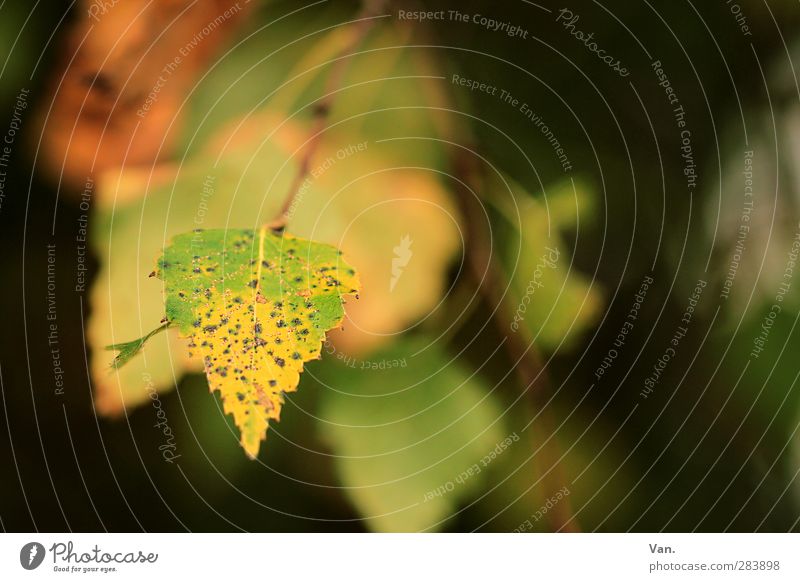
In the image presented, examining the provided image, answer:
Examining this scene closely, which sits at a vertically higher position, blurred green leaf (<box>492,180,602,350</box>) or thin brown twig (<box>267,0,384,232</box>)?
thin brown twig (<box>267,0,384,232</box>)

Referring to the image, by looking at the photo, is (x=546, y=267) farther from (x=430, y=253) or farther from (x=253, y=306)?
(x=253, y=306)

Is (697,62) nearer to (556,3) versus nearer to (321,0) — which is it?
(556,3)

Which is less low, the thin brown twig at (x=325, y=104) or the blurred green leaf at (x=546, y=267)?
the thin brown twig at (x=325, y=104)
